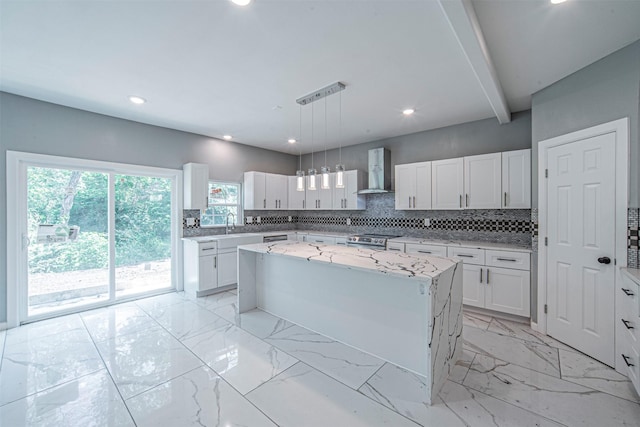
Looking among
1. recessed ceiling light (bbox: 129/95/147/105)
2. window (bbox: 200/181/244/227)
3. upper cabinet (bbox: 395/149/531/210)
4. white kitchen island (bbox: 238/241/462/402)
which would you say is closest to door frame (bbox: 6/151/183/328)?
recessed ceiling light (bbox: 129/95/147/105)

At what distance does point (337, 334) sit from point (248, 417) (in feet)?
3.83

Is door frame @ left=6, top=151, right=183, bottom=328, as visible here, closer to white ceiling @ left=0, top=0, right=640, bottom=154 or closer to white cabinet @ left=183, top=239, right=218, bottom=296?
white ceiling @ left=0, top=0, right=640, bottom=154

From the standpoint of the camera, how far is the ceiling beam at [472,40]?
1.59 meters

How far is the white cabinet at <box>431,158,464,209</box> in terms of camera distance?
383 centimetres

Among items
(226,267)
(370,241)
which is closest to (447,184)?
(370,241)

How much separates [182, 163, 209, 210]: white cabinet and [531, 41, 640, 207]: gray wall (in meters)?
4.52

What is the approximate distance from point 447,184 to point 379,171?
1179mm

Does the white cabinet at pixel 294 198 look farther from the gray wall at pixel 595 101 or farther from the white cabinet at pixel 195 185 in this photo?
the gray wall at pixel 595 101

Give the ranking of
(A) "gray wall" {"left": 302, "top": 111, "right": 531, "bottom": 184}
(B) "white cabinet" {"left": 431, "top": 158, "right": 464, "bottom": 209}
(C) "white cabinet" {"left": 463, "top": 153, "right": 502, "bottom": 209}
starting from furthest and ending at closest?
(B) "white cabinet" {"left": 431, "top": 158, "right": 464, "bottom": 209}, (A) "gray wall" {"left": 302, "top": 111, "right": 531, "bottom": 184}, (C) "white cabinet" {"left": 463, "top": 153, "right": 502, "bottom": 209}

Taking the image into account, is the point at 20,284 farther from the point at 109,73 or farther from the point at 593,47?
the point at 593,47

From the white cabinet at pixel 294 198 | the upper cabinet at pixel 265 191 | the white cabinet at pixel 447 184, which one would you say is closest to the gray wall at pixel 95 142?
the upper cabinet at pixel 265 191

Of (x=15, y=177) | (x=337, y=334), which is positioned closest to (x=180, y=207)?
(x=15, y=177)

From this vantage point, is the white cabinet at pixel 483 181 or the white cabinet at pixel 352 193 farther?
the white cabinet at pixel 352 193

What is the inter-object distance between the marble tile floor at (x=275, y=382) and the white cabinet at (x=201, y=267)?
1.07m
